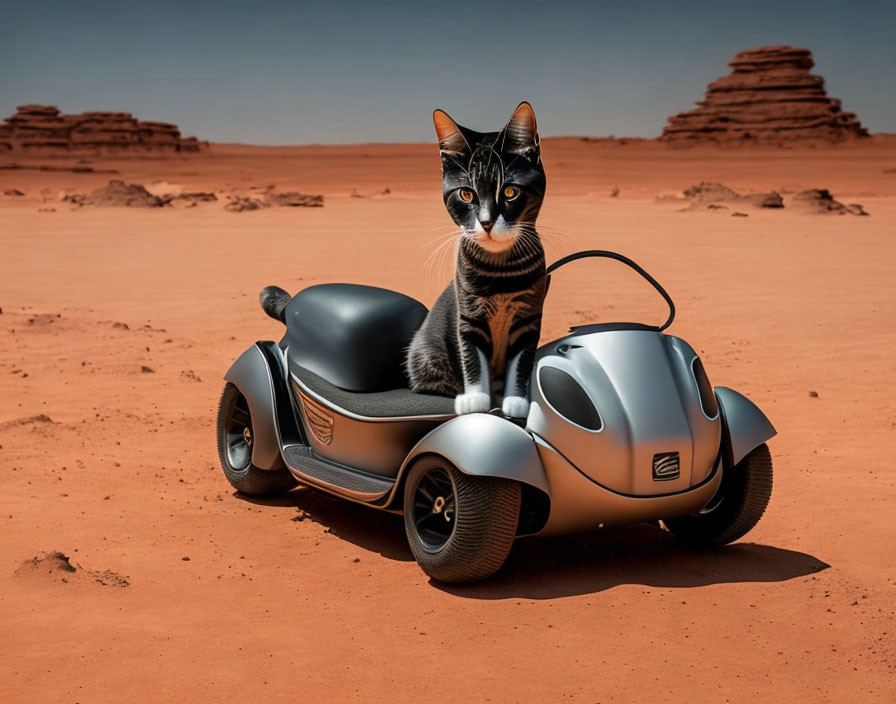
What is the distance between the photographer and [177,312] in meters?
13.4

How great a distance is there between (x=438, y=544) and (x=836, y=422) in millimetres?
4320

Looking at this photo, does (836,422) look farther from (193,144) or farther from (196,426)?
(193,144)

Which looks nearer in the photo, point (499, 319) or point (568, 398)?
point (568, 398)

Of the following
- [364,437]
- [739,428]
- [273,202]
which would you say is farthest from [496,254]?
[273,202]

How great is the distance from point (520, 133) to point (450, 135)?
31 cm

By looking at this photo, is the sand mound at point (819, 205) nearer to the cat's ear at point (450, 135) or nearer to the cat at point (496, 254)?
the cat at point (496, 254)

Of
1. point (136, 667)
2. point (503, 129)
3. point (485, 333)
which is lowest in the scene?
point (136, 667)

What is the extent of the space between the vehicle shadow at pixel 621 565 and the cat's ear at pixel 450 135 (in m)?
1.81

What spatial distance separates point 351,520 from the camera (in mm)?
5848

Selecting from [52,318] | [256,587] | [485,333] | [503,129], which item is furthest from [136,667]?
[52,318]

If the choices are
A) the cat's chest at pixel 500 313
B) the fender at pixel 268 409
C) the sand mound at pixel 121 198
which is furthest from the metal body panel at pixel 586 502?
the sand mound at pixel 121 198

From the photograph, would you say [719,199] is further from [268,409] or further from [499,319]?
[499,319]

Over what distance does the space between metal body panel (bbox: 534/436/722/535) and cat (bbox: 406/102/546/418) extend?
288 millimetres

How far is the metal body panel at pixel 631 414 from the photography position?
4.51 metres
